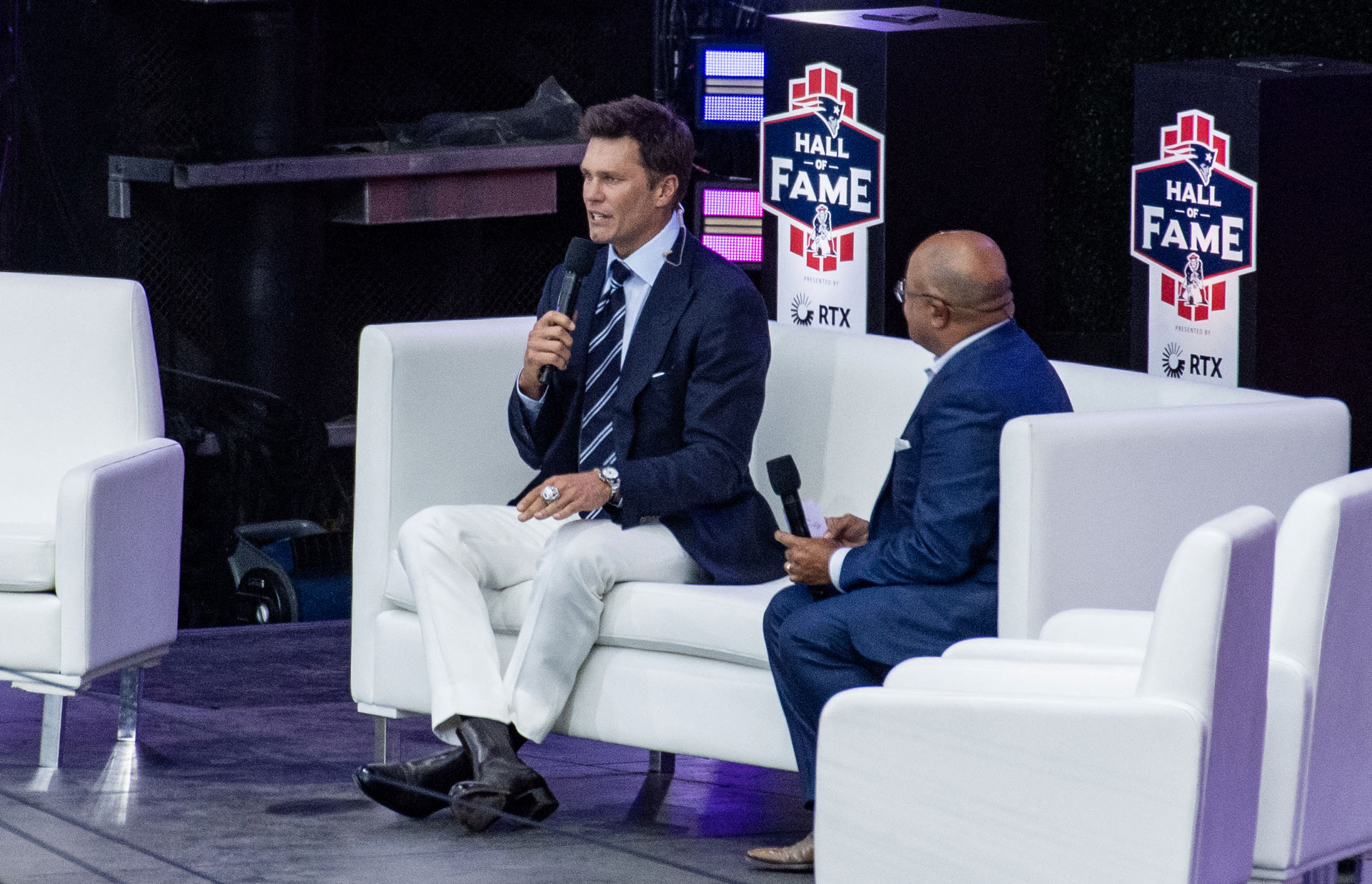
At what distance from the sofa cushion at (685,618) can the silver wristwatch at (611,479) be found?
147 mm

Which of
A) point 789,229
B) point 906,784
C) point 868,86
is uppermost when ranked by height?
point 868,86

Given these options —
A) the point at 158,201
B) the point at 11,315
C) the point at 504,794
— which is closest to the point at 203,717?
the point at 11,315

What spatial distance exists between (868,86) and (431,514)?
77.6 inches

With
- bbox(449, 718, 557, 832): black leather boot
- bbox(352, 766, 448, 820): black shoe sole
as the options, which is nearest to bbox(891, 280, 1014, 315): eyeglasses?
bbox(449, 718, 557, 832): black leather boot

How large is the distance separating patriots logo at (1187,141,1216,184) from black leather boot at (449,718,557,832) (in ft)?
6.62

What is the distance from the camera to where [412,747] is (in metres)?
4.11

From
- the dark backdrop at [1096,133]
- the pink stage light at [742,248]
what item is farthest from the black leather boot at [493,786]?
the pink stage light at [742,248]

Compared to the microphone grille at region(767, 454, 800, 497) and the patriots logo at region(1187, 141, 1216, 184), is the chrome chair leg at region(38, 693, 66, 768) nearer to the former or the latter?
the microphone grille at region(767, 454, 800, 497)

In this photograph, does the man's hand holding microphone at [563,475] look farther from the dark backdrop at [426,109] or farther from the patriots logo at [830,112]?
the dark backdrop at [426,109]

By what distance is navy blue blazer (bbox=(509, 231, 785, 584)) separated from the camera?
3498 millimetres

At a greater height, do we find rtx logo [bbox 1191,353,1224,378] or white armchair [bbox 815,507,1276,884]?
rtx logo [bbox 1191,353,1224,378]

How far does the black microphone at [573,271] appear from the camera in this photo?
11.4 ft

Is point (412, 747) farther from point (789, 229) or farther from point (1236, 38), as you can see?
point (1236, 38)

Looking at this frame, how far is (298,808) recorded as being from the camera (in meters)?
3.52
